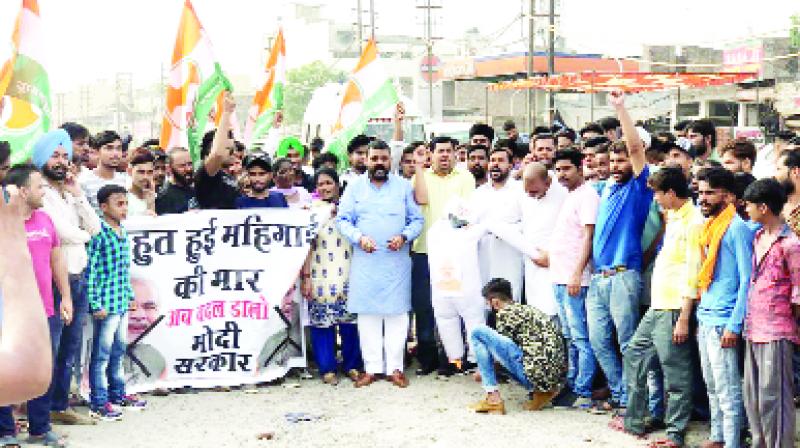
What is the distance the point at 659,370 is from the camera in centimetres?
583

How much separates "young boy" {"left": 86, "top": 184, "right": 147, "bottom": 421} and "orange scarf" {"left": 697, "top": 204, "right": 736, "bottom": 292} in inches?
152

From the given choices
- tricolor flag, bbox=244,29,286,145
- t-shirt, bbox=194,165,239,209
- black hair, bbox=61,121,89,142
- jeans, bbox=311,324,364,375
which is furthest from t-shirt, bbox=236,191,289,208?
tricolor flag, bbox=244,29,286,145

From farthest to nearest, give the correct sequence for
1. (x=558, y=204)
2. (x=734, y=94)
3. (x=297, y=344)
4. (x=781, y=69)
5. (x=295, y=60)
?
(x=295, y=60)
(x=781, y=69)
(x=734, y=94)
(x=297, y=344)
(x=558, y=204)

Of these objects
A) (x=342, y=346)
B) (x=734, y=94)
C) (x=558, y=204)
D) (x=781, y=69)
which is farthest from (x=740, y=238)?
(x=781, y=69)

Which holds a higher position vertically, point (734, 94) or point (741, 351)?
point (734, 94)

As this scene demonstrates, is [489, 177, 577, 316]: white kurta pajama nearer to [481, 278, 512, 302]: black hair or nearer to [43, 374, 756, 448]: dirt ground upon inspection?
[481, 278, 512, 302]: black hair

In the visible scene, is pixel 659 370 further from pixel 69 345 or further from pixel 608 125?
pixel 608 125

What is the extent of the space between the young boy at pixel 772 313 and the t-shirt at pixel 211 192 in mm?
4206

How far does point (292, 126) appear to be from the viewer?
66812 mm

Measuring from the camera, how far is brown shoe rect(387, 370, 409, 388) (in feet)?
23.8

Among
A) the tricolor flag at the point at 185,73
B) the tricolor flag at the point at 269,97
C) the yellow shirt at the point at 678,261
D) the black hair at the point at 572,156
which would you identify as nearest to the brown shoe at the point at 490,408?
the yellow shirt at the point at 678,261

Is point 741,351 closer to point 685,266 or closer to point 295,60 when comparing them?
point 685,266

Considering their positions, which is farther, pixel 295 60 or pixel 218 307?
pixel 295 60

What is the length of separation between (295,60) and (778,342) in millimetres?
82863
